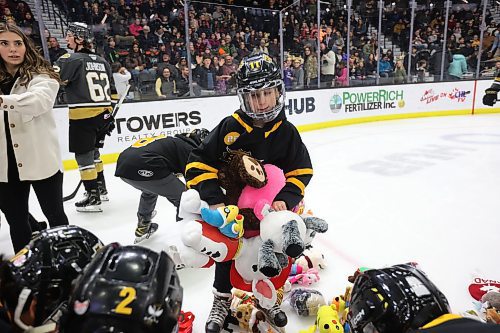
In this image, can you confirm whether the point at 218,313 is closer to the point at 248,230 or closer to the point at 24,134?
the point at 248,230

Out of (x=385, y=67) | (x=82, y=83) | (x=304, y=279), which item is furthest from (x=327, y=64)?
(x=304, y=279)

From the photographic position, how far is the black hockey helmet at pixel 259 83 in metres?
1.48

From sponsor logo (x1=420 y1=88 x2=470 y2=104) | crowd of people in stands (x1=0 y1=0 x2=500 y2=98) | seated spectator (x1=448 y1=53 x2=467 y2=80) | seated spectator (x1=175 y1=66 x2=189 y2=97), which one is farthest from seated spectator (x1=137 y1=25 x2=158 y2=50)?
seated spectator (x1=448 y1=53 x2=467 y2=80)

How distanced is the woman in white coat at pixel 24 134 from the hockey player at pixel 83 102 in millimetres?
1224

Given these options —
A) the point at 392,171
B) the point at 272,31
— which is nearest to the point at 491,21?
the point at 272,31

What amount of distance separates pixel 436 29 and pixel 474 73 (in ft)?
4.61

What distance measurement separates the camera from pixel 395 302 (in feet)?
2.90

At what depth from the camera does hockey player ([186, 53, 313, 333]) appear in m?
1.49

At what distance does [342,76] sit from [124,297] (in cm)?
751

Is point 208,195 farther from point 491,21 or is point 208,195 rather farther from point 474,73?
point 491,21

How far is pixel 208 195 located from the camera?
1457 millimetres

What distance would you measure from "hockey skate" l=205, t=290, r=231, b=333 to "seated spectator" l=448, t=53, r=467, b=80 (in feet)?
28.4

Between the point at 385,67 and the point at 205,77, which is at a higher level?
the point at 385,67

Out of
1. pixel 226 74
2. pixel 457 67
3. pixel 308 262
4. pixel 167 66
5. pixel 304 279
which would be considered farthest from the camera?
pixel 457 67
